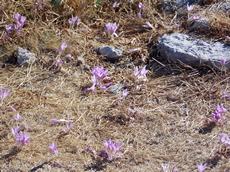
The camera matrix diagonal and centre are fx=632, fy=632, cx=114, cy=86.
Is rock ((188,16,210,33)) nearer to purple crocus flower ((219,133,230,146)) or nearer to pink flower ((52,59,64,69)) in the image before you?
pink flower ((52,59,64,69))

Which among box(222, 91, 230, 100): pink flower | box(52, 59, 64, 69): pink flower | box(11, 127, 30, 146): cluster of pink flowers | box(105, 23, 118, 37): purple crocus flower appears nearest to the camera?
box(11, 127, 30, 146): cluster of pink flowers

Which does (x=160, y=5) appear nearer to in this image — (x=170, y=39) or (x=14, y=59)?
(x=170, y=39)

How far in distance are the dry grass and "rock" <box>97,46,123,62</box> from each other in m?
0.04

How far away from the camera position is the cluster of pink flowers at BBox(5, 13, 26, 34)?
411 cm

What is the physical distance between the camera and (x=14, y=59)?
13.1 ft

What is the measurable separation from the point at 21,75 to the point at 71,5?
0.72 metres

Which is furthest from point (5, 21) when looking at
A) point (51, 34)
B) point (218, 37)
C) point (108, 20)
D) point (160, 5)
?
point (218, 37)

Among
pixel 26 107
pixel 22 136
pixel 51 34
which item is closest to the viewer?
pixel 22 136

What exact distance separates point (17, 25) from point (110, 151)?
1.38 m

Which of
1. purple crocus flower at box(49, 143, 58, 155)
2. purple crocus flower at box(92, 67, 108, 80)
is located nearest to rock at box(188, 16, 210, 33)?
purple crocus flower at box(92, 67, 108, 80)

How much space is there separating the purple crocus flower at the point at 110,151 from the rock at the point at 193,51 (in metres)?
0.89

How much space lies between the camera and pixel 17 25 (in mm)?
4129

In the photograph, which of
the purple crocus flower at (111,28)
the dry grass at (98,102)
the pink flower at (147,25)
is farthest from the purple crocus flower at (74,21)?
the pink flower at (147,25)

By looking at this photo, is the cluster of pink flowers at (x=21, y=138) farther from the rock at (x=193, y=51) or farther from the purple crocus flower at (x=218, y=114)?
the rock at (x=193, y=51)
